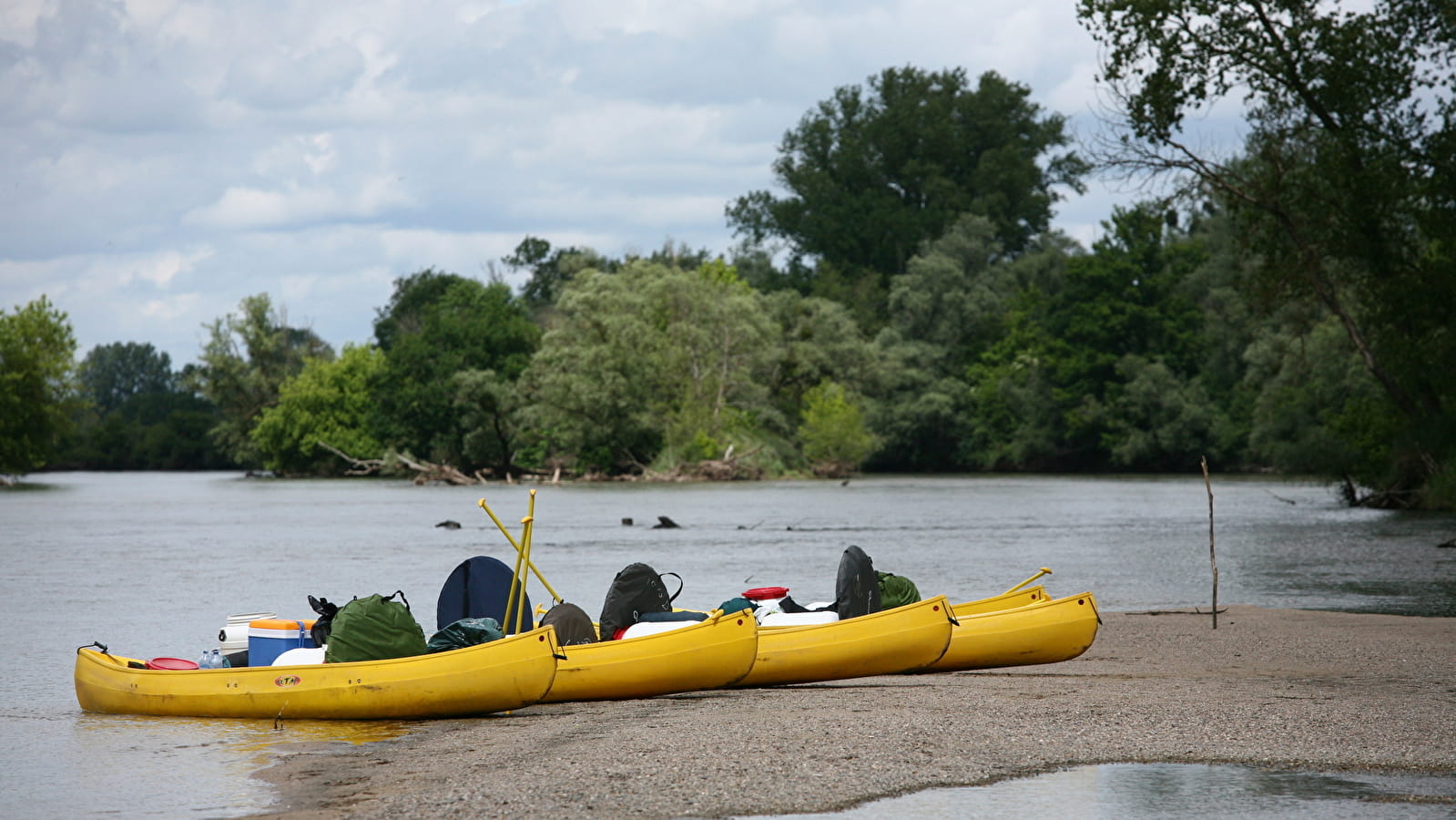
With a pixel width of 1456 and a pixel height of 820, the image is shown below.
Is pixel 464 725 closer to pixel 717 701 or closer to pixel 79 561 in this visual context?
pixel 717 701

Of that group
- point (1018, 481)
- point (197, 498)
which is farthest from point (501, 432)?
point (1018, 481)

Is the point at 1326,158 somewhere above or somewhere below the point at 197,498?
above

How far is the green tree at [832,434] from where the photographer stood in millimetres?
75438

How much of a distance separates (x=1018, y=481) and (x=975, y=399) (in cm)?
1102

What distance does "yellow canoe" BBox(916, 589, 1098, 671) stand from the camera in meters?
14.4

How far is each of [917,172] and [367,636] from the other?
302 feet

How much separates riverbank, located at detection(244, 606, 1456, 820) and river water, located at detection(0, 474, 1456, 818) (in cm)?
111

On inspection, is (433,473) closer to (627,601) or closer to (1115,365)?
(1115,365)

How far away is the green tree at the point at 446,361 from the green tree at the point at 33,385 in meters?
16.9

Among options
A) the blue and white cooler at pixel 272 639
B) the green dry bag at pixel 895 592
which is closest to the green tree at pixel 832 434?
the green dry bag at pixel 895 592

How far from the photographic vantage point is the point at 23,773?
430 inches

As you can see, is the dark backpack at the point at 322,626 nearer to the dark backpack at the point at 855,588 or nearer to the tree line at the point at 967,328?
the dark backpack at the point at 855,588

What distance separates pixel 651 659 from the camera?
12.8m

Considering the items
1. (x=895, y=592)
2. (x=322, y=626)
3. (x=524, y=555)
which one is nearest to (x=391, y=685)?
(x=322, y=626)
